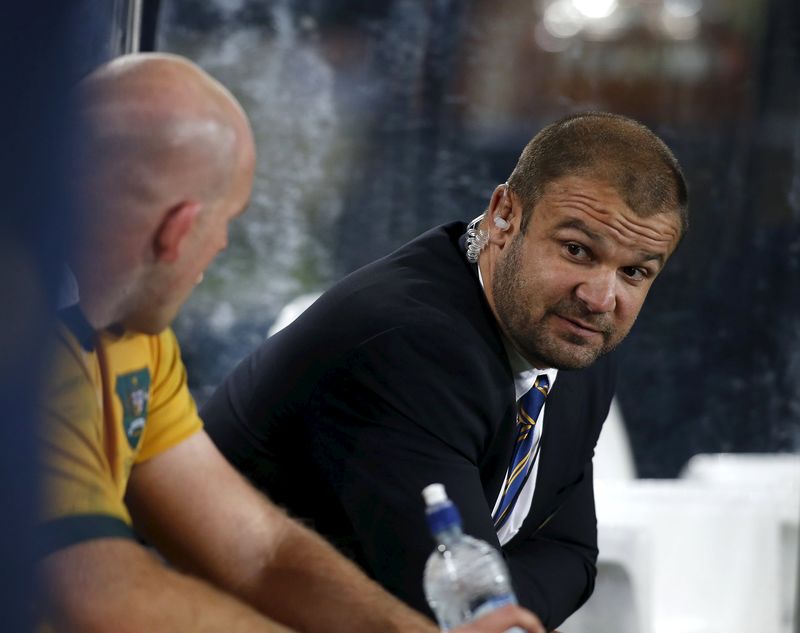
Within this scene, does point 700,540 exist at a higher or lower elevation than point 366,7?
lower

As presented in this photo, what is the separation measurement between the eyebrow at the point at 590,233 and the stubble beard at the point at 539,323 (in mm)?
68

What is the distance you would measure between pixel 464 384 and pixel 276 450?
0.26m

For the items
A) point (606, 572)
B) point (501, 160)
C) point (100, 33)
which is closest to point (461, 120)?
point (501, 160)

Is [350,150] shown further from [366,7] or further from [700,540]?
[700,540]

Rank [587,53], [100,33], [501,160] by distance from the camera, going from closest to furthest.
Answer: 1. [100,33]
2. [501,160]
3. [587,53]

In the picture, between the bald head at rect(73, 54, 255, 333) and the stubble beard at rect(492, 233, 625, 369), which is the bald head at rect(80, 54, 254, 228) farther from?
the stubble beard at rect(492, 233, 625, 369)

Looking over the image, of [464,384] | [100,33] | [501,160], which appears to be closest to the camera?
[100,33]

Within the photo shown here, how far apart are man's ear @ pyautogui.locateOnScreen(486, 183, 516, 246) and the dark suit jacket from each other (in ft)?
0.19

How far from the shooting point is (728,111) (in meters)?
2.92

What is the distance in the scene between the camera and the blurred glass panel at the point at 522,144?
2623 mm

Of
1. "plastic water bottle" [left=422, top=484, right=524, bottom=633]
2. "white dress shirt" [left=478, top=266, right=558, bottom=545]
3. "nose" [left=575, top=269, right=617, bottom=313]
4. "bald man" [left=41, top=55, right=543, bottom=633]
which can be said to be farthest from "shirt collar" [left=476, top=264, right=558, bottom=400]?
"bald man" [left=41, top=55, right=543, bottom=633]

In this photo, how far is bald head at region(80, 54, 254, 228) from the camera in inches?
39.8

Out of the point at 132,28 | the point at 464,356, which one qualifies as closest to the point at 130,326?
the point at 132,28

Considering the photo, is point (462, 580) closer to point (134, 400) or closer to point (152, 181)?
point (134, 400)
